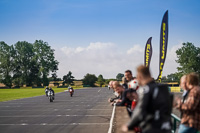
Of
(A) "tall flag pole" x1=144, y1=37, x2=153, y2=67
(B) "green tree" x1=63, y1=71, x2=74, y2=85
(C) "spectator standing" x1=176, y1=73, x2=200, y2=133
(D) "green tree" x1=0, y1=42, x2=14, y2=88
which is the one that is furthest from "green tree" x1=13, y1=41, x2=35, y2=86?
(C) "spectator standing" x1=176, y1=73, x2=200, y2=133

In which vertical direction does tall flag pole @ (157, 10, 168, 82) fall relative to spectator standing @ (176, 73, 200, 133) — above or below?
above

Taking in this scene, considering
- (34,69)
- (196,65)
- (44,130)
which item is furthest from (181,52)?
(44,130)

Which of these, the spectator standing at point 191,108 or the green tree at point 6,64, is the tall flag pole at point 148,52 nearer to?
the spectator standing at point 191,108

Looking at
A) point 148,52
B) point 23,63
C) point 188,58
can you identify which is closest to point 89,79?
point 23,63

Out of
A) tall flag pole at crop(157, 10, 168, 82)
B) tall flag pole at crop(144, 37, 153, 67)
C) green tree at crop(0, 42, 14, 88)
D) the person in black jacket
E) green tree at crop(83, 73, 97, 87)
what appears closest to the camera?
the person in black jacket

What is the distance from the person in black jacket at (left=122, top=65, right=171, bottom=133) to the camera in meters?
2.77

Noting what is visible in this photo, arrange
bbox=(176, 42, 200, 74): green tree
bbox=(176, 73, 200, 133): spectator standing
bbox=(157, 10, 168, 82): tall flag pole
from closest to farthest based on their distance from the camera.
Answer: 1. bbox=(176, 73, 200, 133): spectator standing
2. bbox=(157, 10, 168, 82): tall flag pole
3. bbox=(176, 42, 200, 74): green tree

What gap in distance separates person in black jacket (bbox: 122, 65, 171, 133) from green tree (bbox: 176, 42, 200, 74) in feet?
285

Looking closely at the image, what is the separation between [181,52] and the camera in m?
88.7

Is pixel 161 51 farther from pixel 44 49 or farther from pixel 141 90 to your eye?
pixel 44 49

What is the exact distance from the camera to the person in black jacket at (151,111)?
277 centimetres

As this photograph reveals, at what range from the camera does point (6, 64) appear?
Answer: 9731 centimetres

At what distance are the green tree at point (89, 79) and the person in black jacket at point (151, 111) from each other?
11881cm

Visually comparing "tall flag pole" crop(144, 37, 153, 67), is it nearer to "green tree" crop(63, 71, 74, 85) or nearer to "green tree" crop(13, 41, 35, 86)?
"green tree" crop(13, 41, 35, 86)
